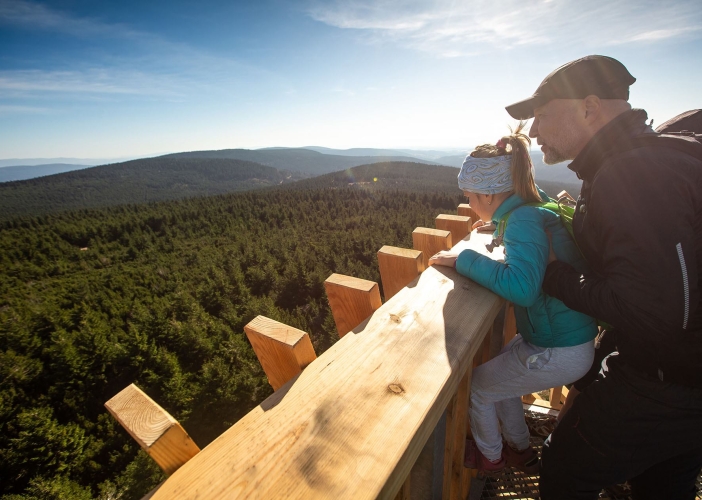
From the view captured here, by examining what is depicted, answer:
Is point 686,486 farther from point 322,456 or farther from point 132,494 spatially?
point 132,494

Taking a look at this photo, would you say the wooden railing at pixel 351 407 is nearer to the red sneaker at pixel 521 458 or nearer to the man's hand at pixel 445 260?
the man's hand at pixel 445 260

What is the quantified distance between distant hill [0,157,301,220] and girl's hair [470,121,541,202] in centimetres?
10575

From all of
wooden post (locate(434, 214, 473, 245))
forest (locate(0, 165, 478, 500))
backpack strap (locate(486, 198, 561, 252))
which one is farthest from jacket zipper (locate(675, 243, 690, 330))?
forest (locate(0, 165, 478, 500))

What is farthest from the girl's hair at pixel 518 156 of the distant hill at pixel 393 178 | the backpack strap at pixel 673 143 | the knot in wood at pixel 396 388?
the distant hill at pixel 393 178

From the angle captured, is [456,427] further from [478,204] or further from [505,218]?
[478,204]

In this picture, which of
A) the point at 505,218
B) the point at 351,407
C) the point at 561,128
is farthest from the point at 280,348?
the point at 561,128

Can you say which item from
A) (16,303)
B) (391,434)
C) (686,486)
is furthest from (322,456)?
(16,303)

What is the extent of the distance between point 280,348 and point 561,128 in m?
1.67

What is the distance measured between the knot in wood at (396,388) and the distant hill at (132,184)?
105942 mm

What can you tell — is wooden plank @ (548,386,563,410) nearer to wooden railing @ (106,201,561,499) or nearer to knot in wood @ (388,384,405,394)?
wooden railing @ (106,201,561,499)

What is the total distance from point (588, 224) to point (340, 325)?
111 centimetres

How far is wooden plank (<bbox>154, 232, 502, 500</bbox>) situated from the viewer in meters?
0.62

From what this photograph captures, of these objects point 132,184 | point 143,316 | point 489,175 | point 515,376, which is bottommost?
point 143,316

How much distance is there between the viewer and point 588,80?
149cm
